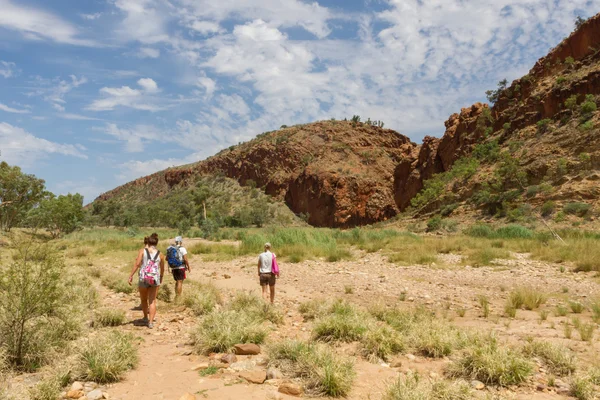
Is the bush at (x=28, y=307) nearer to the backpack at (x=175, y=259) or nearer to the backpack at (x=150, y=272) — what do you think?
the backpack at (x=150, y=272)

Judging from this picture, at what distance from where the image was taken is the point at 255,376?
4859 mm

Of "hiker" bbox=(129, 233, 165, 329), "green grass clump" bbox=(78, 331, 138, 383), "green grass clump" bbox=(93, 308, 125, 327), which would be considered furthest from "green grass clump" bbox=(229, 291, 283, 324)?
"green grass clump" bbox=(78, 331, 138, 383)

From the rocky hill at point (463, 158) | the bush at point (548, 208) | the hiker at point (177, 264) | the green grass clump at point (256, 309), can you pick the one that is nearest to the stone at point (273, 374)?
the green grass clump at point (256, 309)

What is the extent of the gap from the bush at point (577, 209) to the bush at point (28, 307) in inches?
1234

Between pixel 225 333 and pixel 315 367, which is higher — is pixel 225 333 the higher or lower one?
the higher one

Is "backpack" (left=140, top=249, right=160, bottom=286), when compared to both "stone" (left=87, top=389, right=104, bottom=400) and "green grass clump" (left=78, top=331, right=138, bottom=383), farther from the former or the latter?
"stone" (left=87, top=389, right=104, bottom=400)

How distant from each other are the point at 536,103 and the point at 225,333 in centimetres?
4640

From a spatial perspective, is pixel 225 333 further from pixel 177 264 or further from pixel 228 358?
pixel 177 264

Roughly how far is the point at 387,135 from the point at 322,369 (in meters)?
76.1

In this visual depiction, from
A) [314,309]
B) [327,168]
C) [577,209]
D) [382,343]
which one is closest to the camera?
[382,343]

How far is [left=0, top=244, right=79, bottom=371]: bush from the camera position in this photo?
5.20 metres

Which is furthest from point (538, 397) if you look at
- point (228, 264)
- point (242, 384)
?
point (228, 264)

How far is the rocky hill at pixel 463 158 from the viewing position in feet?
110

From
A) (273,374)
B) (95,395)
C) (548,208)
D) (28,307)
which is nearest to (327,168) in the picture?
(548,208)
